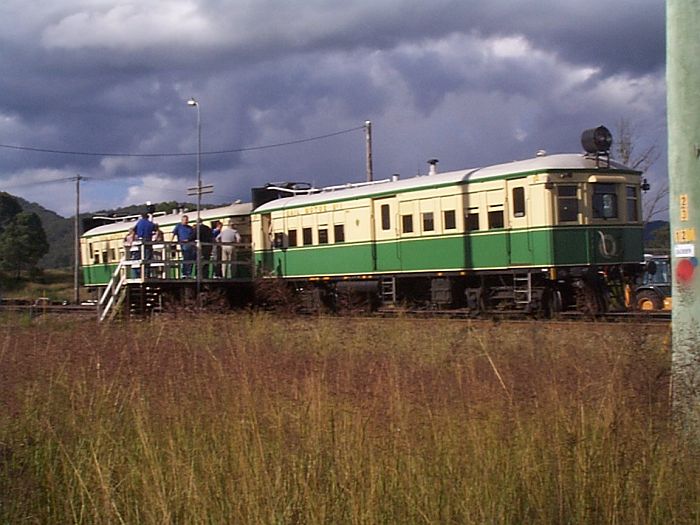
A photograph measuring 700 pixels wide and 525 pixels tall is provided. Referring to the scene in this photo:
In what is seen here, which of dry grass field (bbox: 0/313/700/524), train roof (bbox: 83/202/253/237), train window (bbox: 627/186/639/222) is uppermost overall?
train roof (bbox: 83/202/253/237)

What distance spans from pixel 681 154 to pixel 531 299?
46.2 ft

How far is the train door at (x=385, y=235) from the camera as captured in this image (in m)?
24.8

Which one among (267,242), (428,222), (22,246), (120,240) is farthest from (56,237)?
(428,222)

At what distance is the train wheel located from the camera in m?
24.4

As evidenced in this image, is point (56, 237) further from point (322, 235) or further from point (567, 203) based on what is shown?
point (567, 203)

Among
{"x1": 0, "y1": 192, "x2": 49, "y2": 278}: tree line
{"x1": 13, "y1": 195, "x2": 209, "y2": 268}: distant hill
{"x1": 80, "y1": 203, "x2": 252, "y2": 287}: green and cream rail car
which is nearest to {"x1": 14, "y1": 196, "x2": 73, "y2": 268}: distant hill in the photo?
{"x1": 13, "y1": 195, "x2": 209, "y2": 268}: distant hill

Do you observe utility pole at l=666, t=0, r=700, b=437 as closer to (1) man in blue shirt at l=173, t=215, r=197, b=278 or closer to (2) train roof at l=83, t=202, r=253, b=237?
(1) man in blue shirt at l=173, t=215, r=197, b=278

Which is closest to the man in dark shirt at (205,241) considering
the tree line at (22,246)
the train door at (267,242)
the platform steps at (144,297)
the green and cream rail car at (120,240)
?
the green and cream rail car at (120,240)

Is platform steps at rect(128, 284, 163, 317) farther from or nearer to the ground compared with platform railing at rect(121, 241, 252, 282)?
nearer to the ground

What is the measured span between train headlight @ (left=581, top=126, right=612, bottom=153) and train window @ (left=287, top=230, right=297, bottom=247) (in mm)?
9966

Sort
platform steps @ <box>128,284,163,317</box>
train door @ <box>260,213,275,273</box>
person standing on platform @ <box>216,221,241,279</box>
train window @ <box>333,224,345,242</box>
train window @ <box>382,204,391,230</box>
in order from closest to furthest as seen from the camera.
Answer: platform steps @ <box>128,284,163,317</box>
train window @ <box>382,204,391,230</box>
train window @ <box>333,224,345,242</box>
person standing on platform @ <box>216,221,241,279</box>
train door @ <box>260,213,275,273</box>

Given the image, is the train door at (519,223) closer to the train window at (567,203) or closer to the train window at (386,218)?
the train window at (567,203)

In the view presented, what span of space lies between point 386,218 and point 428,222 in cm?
162

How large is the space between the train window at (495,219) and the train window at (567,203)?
1.47m
